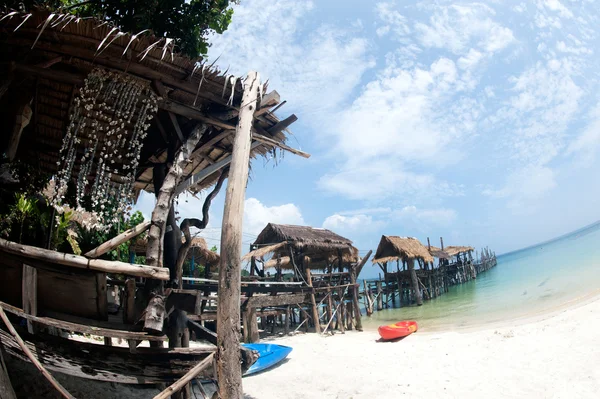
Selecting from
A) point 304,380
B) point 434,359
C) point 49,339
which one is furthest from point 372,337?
point 49,339

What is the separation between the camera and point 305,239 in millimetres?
16547

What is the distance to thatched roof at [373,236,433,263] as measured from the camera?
24.5 metres

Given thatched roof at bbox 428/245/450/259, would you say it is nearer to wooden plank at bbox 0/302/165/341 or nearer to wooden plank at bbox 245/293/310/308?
wooden plank at bbox 245/293/310/308

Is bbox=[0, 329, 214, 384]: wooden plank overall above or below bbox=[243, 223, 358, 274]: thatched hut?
below

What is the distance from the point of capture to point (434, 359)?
9.12m

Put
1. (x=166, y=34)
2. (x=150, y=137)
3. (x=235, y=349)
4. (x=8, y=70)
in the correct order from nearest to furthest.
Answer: (x=235, y=349)
(x=8, y=70)
(x=150, y=137)
(x=166, y=34)

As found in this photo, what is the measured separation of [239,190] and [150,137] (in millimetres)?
2900

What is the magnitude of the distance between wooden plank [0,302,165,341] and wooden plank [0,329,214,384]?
0.75 feet

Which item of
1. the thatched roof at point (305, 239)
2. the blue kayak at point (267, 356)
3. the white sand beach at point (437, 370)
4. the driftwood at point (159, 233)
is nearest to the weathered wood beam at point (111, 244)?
the driftwood at point (159, 233)

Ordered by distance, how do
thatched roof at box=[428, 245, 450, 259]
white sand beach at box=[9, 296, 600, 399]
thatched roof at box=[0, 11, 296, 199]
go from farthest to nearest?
1. thatched roof at box=[428, 245, 450, 259]
2. white sand beach at box=[9, 296, 600, 399]
3. thatched roof at box=[0, 11, 296, 199]

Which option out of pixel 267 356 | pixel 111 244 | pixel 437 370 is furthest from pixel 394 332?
pixel 111 244

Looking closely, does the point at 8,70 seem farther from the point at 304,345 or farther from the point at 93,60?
the point at 304,345

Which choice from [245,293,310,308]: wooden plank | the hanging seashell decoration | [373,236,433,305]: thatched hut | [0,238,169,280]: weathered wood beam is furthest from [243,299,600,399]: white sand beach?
[373,236,433,305]: thatched hut

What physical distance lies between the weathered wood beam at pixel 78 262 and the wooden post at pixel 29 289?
194mm
